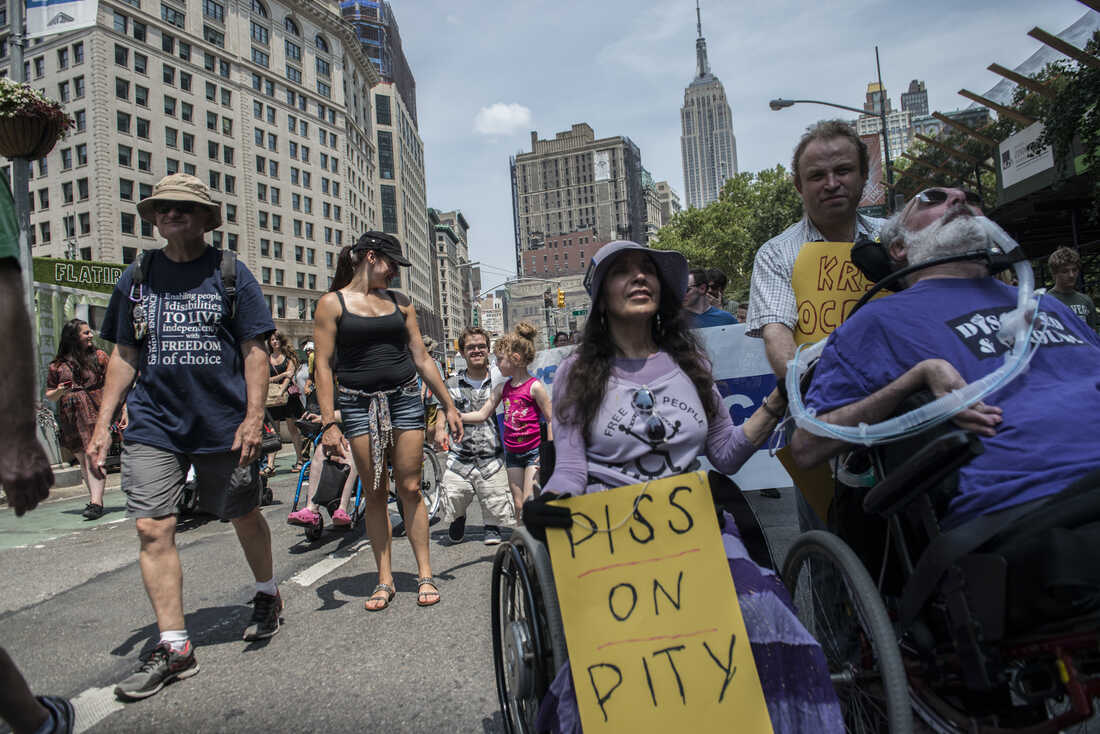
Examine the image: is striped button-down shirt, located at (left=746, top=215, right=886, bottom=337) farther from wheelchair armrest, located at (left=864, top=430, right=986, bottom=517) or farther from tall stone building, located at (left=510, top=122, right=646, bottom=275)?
tall stone building, located at (left=510, top=122, right=646, bottom=275)

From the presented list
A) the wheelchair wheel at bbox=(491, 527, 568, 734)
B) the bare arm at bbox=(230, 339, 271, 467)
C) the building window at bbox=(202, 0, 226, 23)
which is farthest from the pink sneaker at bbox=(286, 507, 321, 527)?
the building window at bbox=(202, 0, 226, 23)

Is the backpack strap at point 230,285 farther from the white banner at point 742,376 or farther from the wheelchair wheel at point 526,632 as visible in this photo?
the white banner at point 742,376

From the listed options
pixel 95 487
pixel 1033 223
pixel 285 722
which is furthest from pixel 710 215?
pixel 285 722

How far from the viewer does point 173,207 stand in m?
3.34

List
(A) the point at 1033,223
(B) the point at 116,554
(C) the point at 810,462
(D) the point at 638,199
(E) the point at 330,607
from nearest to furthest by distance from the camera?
(C) the point at 810,462, (E) the point at 330,607, (B) the point at 116,554, (A) the point at 1033,223, (D) the point at 638,199

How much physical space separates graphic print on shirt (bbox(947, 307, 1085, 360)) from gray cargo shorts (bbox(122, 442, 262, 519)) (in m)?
3.00

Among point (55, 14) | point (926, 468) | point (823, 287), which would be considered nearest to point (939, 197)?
point (823, 287)

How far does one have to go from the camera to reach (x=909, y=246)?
215 cm

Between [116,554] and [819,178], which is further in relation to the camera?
[116,554]

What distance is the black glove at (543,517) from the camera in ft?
6.35

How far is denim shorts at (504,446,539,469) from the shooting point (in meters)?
5.32

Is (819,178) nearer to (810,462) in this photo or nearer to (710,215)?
(810,462)

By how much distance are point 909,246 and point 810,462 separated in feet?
2.33

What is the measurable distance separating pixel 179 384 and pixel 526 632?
2117mm
